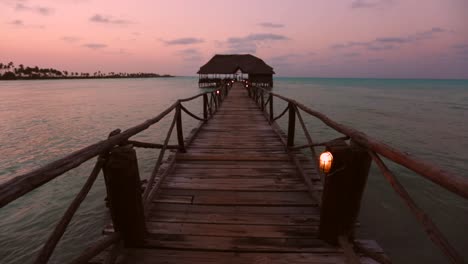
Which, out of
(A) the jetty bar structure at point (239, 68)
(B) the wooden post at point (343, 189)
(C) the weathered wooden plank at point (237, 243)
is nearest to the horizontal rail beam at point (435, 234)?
(B) the wooden post at point (343, 189)

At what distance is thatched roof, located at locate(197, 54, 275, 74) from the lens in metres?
51.5

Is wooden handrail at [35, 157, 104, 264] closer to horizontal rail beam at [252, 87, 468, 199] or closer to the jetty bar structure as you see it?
horizontal rail beam at [252, 87, 468, 199]

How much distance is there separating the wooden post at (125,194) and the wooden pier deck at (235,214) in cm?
20

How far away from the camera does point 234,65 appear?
5350 cm

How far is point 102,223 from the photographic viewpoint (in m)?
6.03

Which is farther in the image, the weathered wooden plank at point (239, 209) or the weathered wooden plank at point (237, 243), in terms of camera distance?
the weathered wooden plank at point (239, 209)

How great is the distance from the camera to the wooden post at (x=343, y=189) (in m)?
2.27

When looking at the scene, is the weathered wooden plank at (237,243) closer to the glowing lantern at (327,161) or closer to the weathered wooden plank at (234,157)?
the glowing lantern at (327,161)

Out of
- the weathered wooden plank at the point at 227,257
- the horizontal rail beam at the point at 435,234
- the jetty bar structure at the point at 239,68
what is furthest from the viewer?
the jetty bar structure at the point at 239,68

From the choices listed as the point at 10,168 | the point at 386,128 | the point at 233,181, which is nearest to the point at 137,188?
the point at 233,181

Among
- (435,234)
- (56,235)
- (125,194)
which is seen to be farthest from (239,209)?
(435,234)

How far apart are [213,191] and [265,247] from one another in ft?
4.79

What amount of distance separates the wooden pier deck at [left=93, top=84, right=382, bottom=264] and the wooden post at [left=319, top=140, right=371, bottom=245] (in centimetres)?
24

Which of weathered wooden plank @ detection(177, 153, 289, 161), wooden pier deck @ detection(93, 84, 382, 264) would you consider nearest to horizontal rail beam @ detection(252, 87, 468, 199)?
wooden pier deck @ detection(93, 84, 382, 264)
